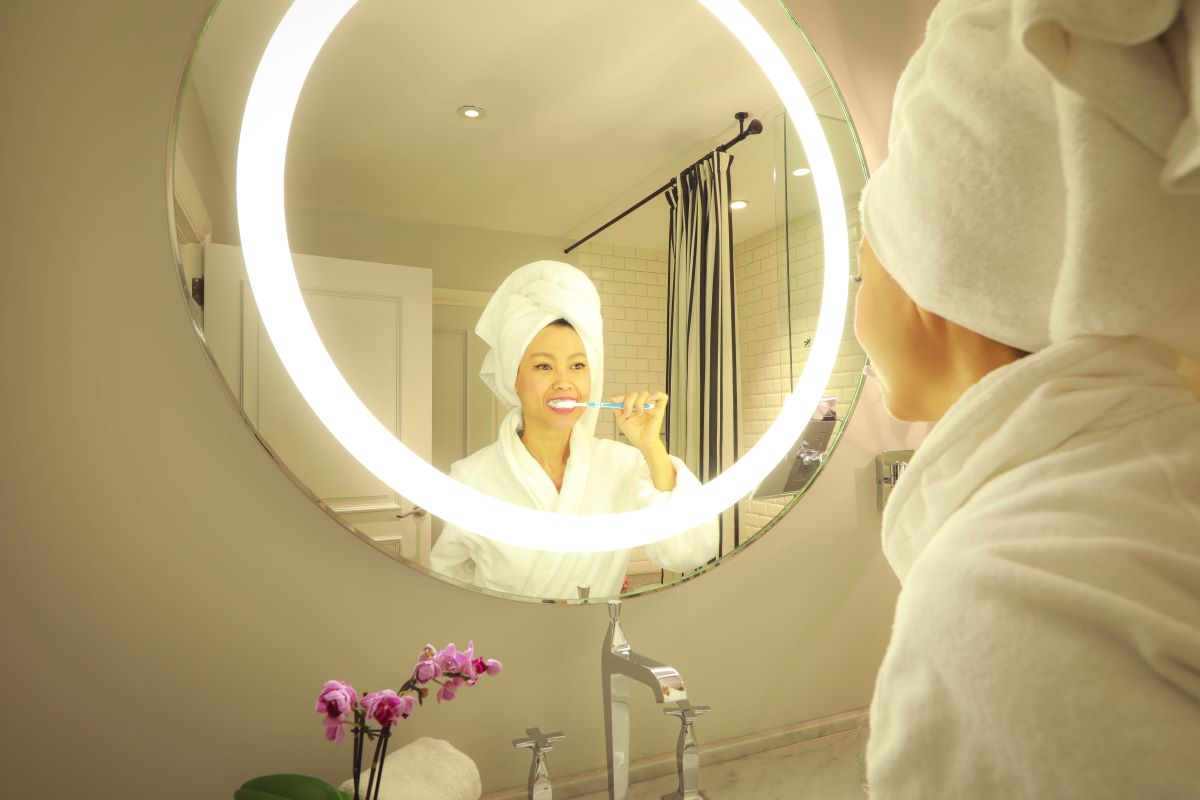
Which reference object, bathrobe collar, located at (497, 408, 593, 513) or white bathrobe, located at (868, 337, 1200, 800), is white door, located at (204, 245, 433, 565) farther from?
white bathrobe, located at (868, 337, 1200, 800)

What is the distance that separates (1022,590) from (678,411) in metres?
0.58

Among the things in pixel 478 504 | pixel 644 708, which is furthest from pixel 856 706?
pixel 478 504

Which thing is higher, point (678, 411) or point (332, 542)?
point (678, 411)

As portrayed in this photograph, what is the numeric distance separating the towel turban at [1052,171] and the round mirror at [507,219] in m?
0.43

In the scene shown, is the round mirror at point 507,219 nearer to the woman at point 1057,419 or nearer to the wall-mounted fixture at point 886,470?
the wall-mounted fixture at point 886,470

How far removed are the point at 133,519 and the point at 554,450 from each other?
1.38 ft

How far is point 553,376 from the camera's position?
0.85 meters

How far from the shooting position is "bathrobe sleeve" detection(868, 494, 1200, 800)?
13.2 inches

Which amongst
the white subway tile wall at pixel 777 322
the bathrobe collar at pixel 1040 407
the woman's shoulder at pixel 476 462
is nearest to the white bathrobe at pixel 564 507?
the woman's shoulder at pixel 476 462

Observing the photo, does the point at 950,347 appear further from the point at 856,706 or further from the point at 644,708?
the point at 856,706

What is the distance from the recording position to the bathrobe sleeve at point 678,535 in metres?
0.90

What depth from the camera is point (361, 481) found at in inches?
30.1

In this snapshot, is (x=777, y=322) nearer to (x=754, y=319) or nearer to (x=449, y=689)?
(x=754, y=319)

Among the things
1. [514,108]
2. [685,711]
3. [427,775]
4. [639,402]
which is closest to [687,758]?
[685,711]
